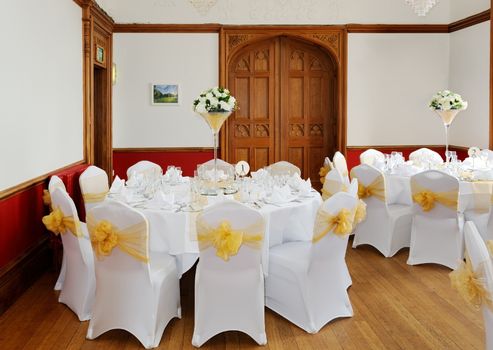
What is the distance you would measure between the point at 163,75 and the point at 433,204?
499 cm

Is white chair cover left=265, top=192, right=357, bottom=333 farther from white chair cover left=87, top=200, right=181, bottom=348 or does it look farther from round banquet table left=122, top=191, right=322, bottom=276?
white chair cover left=87, top=200, right=181, bottom=348

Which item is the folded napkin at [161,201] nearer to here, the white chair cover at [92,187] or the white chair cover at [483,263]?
the white chair cover at [92,187]

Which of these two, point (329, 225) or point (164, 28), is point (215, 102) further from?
point (164, 28)

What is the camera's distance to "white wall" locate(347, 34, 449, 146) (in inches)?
354

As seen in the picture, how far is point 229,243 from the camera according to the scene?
3484 mm

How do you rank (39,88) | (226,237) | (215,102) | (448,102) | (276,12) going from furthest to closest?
(276,12), (448,102), (39,88), (215,102), (226,237)

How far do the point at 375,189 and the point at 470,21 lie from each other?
154 inches

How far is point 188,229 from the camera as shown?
13.7 ft

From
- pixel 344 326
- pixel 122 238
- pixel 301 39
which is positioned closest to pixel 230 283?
pixel 122 238

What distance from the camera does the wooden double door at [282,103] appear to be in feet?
29.8

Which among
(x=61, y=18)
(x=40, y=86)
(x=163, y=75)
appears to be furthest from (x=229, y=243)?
(x=163, y=75)

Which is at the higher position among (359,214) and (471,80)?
(471,80)

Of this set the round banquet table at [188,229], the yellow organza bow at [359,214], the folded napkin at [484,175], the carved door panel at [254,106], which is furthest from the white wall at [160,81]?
the yellow organza bow at [359,214]

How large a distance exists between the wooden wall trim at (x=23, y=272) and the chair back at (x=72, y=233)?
2.05 feet
